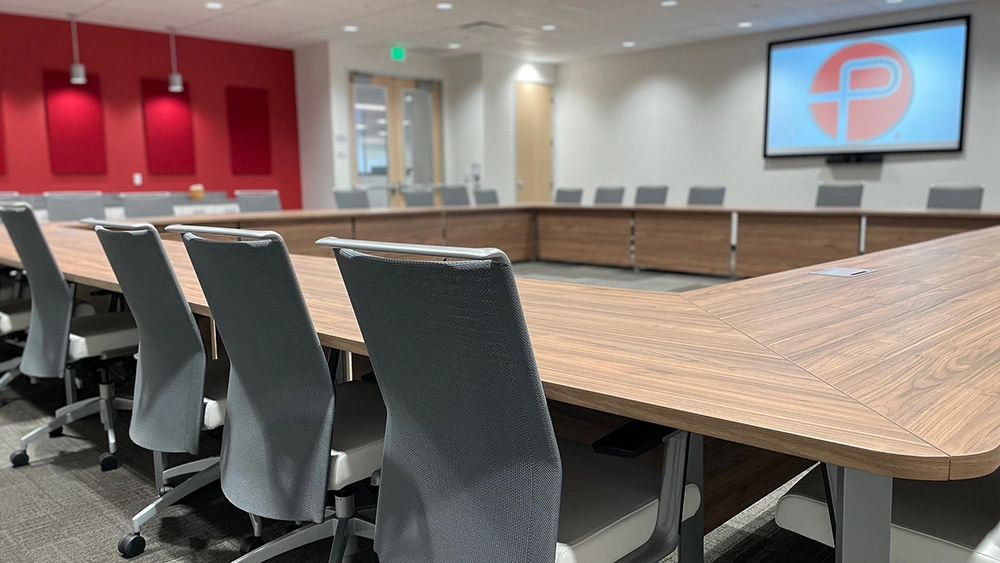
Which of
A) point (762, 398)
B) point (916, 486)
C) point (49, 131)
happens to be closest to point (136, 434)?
point (762, 398)

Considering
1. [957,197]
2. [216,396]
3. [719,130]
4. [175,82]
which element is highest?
[175,82]

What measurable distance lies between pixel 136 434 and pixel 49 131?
7.47 m

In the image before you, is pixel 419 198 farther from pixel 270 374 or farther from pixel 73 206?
pixel 270 374

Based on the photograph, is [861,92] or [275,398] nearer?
[275,398]

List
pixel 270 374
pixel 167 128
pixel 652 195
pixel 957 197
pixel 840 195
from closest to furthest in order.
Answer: pixel 270 374
pixel 957 197
pixel 840 195
pixel 652 195
pixel 167 128

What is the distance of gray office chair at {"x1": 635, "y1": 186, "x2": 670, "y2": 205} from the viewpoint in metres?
7.91

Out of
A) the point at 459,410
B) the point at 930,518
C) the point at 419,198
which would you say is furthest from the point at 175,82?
the point at 930,518

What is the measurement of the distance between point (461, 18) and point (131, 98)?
4.03 meters

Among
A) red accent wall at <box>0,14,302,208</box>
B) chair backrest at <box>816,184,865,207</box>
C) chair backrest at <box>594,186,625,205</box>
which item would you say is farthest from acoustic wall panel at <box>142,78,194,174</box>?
chair backrest at <box>816,184,865,207</box>

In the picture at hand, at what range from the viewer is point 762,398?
1.00m

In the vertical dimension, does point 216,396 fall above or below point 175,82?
below

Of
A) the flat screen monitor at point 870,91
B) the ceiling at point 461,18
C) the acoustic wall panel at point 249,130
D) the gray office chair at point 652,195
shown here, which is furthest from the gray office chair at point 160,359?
the flat screen monitor at point 870,91

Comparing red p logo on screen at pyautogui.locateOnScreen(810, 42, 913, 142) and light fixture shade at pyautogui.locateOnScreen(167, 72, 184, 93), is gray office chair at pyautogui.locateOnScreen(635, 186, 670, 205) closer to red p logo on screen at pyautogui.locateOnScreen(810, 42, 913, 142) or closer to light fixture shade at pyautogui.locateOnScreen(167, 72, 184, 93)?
red p logo on screen at pyautogui.locateOnScreen(810, 42, 913, 142)

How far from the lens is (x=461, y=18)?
804cm
